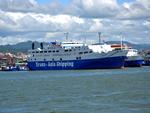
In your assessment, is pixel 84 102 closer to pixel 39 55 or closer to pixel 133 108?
pixel 133 108

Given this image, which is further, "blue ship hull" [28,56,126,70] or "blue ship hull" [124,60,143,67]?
"blue ship hull" [124,60,143,67]

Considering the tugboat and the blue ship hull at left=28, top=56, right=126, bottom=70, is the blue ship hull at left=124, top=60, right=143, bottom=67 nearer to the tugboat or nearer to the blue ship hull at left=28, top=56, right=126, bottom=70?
the tugboat

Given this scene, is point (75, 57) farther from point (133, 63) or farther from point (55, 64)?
point (133, 63)

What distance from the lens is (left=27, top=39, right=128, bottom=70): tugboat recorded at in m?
155

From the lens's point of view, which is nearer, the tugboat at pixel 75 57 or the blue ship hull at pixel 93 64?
the blue ship hull at pixel 93 64

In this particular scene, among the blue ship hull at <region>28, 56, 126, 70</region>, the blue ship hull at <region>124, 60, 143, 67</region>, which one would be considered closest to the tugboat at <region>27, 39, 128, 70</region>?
the blue ship hull at <region>28, 56, 126, 70</region>

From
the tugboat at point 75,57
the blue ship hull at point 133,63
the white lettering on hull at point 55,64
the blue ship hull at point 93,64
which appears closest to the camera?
the blue ship hull at point 93,64

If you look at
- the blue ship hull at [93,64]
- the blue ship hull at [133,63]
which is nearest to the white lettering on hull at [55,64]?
the blue ship hull at [93,64]

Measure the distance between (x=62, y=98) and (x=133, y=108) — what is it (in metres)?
11.0

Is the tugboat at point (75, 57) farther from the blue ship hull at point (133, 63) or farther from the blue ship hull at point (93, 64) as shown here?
the blue ship hull at point (133, 63)

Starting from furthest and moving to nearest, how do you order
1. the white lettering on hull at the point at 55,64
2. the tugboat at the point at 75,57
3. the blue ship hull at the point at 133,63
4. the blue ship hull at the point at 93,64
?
the blue ship hull at the point at 133,63
the white lettering on hull at the point at 55,64
the tugboat at the point at 75,57
the blue ship hull at the point at 93,64

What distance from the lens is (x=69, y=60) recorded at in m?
160

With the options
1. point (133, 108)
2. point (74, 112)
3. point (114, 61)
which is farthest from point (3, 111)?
point (114, 61)

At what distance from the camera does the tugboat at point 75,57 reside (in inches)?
6097
